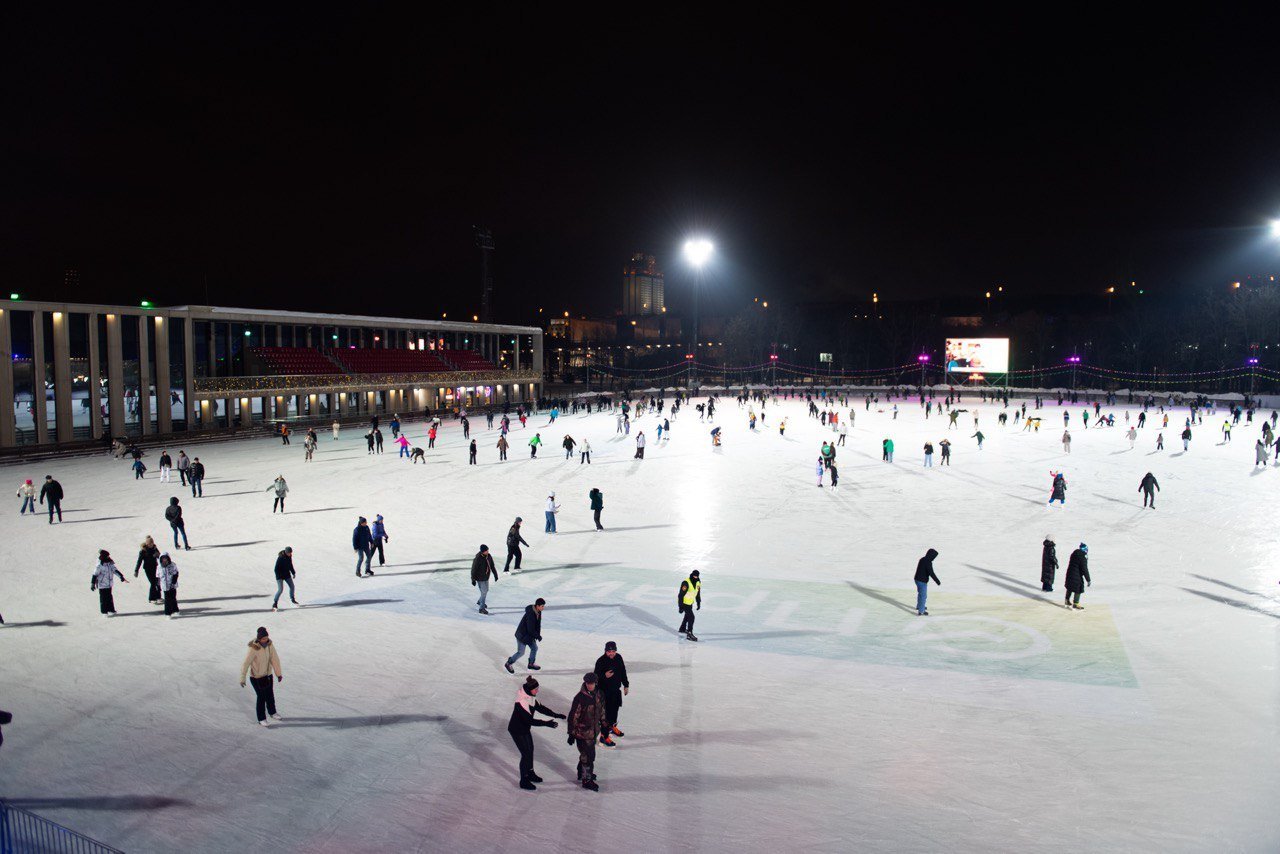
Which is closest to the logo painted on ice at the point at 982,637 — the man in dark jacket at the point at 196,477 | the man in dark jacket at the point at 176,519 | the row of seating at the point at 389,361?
the man in dark jacket at the point at 176,519

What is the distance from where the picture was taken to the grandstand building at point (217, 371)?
97.8 feet

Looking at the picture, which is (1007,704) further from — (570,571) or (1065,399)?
(1065,399)

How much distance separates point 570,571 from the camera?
14219 mm

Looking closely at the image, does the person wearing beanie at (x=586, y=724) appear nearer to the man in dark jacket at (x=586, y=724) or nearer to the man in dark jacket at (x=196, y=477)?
the man in dark jacket at (x=586, y=724)

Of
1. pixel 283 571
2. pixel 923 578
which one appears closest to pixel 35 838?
pixel 283 571

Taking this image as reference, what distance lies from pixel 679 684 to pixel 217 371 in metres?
41.4

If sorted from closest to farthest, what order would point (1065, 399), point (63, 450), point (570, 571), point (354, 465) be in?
point (570, 571), point (354, 465), point (63, 450), point (1065, 399)

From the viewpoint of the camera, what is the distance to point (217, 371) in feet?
140

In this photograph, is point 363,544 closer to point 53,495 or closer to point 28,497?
point 53,495

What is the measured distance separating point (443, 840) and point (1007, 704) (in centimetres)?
639

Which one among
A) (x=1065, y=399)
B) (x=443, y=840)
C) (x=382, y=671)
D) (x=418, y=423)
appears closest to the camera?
(x=443, y=840)

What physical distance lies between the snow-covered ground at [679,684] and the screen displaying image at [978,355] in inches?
2246

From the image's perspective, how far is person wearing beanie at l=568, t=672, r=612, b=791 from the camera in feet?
22.2

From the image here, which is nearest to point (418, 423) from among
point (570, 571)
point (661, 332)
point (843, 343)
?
point (570, 571)
